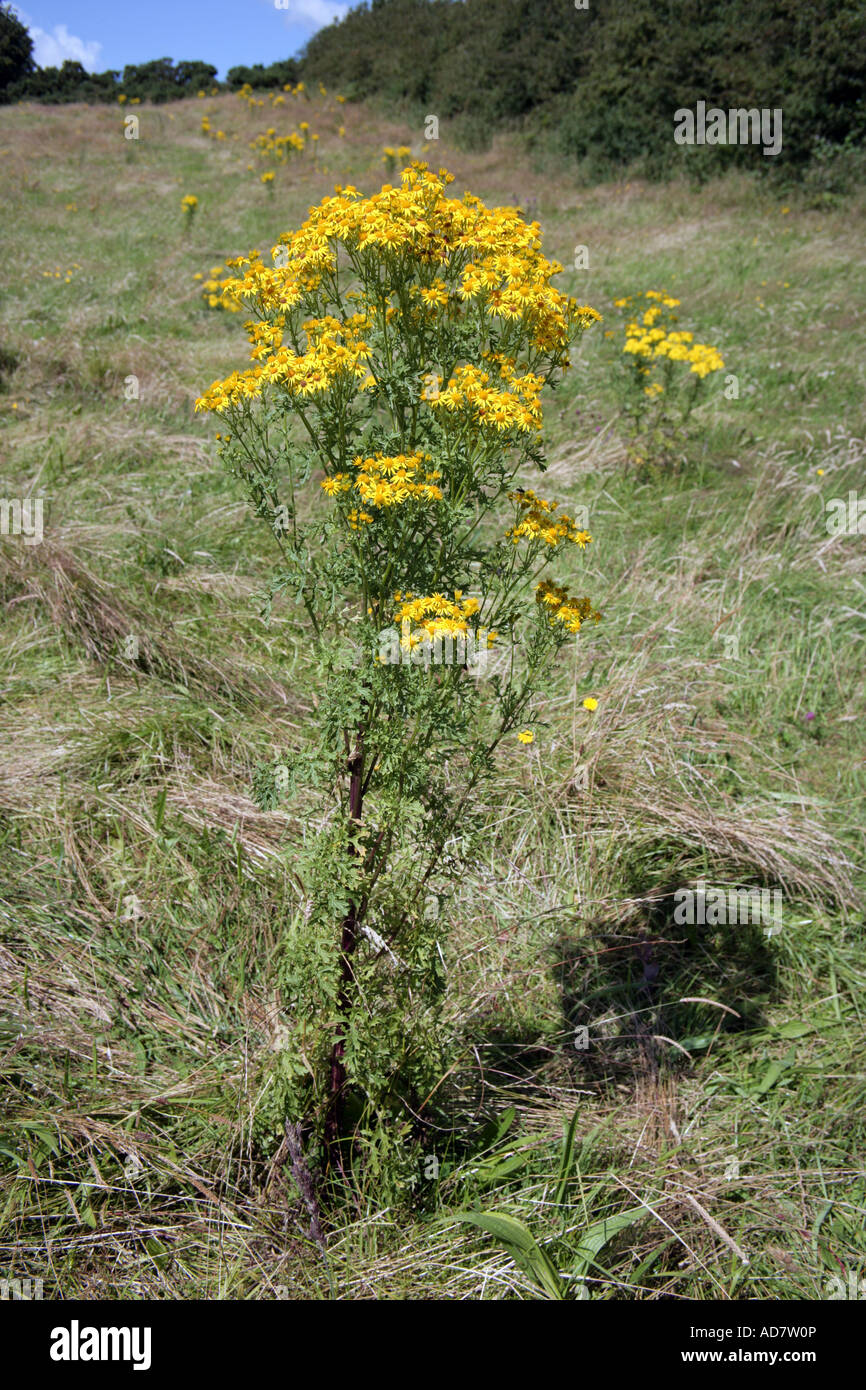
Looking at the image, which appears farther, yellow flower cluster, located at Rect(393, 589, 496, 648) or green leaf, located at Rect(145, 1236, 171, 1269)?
green leaf, located at Rect(145, 1236, 171, 1269)

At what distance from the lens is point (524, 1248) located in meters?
1.71

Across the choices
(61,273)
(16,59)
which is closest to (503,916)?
(61,273)

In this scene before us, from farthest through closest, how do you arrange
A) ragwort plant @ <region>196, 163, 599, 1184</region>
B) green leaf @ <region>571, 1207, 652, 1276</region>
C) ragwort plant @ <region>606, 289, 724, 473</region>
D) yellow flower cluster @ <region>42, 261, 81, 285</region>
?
yellow flower cluster @ <region>42, 261, 81, 285</region>
ragwort plant @ <region>606, 289, 724, 473</region>
green leaf @ <region>571, 1207, 652, 1276</region>
ragwort plant @ <region>196, 163, 599, 1184</region>

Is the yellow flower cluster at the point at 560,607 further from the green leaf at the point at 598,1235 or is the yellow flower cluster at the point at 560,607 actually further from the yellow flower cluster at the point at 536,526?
the green leaf at the point at 598,1235

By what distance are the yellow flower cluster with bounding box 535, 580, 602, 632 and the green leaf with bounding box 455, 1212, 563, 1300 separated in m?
1.25

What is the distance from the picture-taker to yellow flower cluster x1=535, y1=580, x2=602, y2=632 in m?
1.70

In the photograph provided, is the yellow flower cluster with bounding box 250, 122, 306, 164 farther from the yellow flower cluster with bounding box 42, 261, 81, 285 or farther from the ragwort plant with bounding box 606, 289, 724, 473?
the ragwort plant with bounding box 606, 289, 724, 473

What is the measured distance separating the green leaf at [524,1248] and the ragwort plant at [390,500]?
259 mm

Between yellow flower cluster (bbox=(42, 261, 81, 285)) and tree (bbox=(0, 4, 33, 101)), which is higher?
tree (bbox=(0, 4, 33, 101))

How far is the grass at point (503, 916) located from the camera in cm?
184

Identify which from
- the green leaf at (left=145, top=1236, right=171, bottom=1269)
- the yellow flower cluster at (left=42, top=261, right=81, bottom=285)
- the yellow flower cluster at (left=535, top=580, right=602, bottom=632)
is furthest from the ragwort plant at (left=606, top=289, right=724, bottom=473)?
the yellow flower cluster at (left=42, top=261, right=81, bottom=285)

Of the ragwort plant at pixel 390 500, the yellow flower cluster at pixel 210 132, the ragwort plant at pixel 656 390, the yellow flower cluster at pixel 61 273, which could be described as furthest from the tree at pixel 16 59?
the ragwort plant at pixel 390 500

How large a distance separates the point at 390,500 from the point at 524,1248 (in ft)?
5.20

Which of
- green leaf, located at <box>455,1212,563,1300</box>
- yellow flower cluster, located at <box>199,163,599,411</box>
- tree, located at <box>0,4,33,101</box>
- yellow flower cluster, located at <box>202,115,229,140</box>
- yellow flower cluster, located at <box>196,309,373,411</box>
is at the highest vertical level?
tree, located at <box>0,4,33,101</box>
